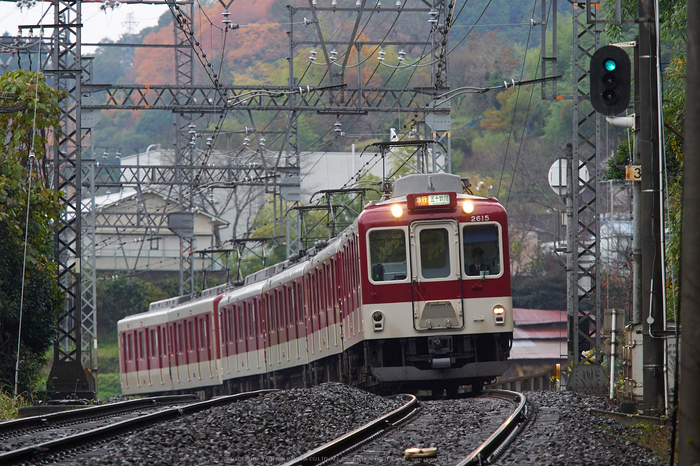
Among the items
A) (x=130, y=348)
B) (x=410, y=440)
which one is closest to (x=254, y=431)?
(x=410, y=440)

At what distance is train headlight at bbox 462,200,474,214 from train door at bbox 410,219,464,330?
25 cm

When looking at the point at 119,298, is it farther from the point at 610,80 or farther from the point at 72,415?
the point at 610,80

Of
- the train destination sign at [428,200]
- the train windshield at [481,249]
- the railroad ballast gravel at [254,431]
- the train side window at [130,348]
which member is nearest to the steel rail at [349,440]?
the railroad ballast gravel at [254,431]

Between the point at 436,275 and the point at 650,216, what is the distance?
4.09 m

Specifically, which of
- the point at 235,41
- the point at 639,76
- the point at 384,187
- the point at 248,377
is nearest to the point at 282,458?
the point at 639,76

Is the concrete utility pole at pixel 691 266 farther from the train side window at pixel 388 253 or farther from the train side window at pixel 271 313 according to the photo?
the train side window at pixel 271 313

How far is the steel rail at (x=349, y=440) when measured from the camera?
24.9ft

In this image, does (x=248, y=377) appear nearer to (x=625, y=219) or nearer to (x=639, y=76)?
(x=639, y=76)

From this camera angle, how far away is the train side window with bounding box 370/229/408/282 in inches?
558

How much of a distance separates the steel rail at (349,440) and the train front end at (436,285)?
8.32 feet

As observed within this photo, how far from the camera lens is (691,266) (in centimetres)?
625

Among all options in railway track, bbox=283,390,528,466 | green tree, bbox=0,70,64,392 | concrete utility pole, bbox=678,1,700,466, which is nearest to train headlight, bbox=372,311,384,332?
railway track, bbox=283,390,528,466

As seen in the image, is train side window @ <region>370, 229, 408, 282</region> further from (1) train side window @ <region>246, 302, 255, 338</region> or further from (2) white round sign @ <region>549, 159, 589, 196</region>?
(1) train side window @ <region>246, 302, 255, 338</region>

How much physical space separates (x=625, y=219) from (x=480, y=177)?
1790cm
